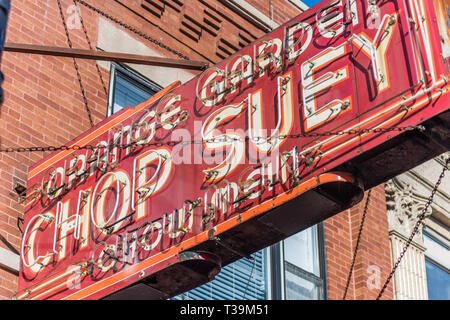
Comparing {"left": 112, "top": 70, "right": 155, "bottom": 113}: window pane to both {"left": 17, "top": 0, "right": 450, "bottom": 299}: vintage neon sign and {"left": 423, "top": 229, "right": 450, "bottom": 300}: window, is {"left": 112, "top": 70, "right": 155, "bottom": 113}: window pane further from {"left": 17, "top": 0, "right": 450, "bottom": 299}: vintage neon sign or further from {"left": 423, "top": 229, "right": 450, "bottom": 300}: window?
{"left": 423, "top": 229, "right": 450, "bottom": 300}: window

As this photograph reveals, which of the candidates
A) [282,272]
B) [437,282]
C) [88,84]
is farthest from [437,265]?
[88,84]

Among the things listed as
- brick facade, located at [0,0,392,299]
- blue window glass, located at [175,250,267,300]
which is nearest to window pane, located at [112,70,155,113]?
brick facade, located at [0,0,392,299]

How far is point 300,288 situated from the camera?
1335cm

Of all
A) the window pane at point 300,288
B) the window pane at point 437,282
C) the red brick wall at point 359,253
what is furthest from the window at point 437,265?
the window pane at point 300,288

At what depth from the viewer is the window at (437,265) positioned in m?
15.3

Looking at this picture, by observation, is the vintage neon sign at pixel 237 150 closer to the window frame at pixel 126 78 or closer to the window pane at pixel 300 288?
the window frame at pixel 126 78

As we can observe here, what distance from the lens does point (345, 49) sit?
8.31 meters

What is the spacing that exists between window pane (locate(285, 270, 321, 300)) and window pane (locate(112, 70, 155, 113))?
9.64ft

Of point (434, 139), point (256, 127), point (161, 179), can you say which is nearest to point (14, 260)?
point (161, 179)

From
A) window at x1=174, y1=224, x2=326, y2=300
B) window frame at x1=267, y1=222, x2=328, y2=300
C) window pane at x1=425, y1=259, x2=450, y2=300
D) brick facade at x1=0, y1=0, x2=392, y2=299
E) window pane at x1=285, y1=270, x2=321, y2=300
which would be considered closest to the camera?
brick facade at x1=0, y1=0, x2=392, y2=299

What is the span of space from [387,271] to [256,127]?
6103 millimetres

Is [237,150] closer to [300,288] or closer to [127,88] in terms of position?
[127,88]

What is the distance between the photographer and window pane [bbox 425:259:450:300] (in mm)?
15188

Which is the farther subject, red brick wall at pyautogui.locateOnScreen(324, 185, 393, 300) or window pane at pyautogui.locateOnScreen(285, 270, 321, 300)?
red brick wall at pyautogui.locateOnScreen(324, 185, 393, 300)
